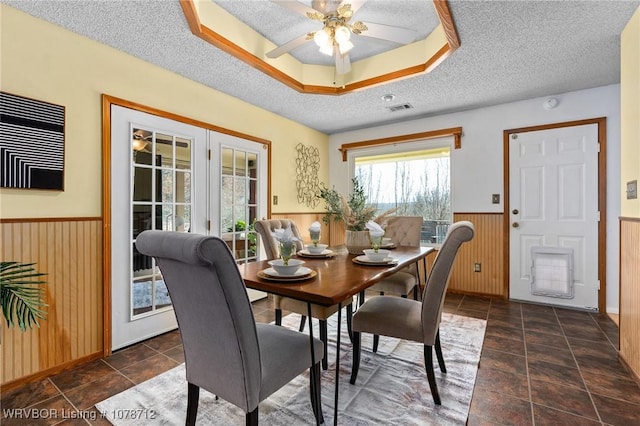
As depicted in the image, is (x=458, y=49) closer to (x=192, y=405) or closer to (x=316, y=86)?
(x=316, y=86)

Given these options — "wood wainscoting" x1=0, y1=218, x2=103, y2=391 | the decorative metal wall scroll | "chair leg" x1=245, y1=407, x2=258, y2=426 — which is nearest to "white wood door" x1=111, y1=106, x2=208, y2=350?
"wood wainscoting" x1=0, y1=218, x2=103, y2=391

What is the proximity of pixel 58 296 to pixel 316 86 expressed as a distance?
275 cm

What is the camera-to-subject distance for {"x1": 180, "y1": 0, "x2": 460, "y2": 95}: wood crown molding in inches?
74.3

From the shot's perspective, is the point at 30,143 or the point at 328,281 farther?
the point at 30,143

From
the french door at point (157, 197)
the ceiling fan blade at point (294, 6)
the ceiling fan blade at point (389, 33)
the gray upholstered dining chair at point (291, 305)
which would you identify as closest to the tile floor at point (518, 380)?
the french door at point (157, 197)

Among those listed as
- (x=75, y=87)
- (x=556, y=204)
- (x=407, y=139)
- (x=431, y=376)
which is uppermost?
(x=407, y=139)

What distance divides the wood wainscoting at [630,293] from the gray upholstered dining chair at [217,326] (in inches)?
83.7

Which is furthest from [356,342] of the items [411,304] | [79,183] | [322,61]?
[322,61]

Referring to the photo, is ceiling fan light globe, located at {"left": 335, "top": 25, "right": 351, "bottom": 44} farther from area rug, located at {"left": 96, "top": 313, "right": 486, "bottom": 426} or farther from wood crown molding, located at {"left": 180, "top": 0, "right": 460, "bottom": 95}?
area rug, located at {"left": 96, "top": 313, "right": 486, "bottom": 426}

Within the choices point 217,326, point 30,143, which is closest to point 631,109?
point 217,326

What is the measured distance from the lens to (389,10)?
2.18 m

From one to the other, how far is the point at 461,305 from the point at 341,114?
2.69m

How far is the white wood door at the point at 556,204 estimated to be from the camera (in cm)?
309

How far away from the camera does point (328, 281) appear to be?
1.38 metres
